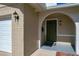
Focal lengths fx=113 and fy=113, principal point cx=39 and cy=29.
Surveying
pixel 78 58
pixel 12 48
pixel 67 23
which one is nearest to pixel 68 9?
pixel 67 23

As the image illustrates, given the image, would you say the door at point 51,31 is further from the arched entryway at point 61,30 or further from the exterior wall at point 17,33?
the exterior wall at point 17,33

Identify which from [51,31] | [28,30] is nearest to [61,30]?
[51,31]

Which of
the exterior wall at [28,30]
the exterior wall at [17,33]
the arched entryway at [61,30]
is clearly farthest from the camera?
the arched entryway at [61,30]

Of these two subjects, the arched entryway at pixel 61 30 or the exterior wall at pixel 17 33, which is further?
A: the arched entryway at pixel 61 30

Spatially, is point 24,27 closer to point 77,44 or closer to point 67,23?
point 77,44

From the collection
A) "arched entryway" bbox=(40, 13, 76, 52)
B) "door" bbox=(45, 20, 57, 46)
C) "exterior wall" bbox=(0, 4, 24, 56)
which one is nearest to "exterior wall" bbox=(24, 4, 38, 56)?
"exterior wall" bbox=(0, 4, 24, 56)

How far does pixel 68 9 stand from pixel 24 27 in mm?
3535

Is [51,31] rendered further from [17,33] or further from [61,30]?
[17,33]

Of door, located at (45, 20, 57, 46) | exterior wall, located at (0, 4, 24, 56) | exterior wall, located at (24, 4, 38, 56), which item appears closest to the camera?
exterior wall, located at (0, 4, 24, 56)

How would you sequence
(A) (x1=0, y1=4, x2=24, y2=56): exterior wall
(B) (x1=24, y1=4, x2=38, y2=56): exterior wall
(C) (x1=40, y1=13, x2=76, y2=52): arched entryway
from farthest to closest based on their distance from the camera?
1. (C) (x1=40, y1=13, x2=76, y2=52): arched entryway
2. (B) (x1=24, y1=4, x2=38, y2=56): exterior wall
3. (A) (x1=0, y1=4, x2=24, y2=56): exterior wall

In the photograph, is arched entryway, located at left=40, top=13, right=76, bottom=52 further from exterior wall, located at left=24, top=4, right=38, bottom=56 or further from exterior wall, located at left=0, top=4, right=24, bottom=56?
exterior wall, located at left=0, top=4, right=24, bottom=56

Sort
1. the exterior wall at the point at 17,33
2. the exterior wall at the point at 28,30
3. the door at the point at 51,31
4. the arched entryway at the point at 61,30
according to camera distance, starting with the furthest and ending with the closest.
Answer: the door at the point at 51,31 → the arched entryway at the point at 61,30 → the exterior wall at the point at 28,30 → the exterior wall at the point at 17,33

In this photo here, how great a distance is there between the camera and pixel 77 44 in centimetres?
708

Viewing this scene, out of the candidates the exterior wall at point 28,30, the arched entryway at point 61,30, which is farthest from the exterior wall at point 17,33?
the arched entryway at point 61,30
